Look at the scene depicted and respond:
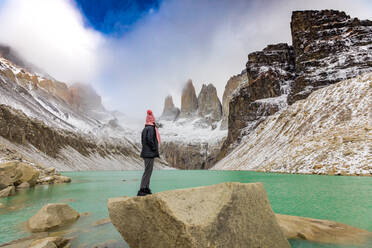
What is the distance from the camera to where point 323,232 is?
5.61m

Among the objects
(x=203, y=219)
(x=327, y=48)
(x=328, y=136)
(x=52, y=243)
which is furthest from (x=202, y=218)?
(x=327, y=48)

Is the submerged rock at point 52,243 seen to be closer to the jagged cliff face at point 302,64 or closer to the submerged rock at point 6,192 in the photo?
the submerged rock at point 6,192

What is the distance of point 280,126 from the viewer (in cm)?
5394

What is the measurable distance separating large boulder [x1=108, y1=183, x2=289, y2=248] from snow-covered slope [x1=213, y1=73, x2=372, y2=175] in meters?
23.3

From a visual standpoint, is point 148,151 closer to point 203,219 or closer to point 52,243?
point 52,243

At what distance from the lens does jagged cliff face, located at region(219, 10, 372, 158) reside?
245 ft

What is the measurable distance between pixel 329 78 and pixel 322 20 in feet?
108

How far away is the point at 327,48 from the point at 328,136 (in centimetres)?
6584

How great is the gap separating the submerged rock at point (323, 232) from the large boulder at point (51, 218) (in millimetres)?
6818

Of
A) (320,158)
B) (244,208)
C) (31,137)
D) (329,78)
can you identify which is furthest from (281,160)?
(31,137)

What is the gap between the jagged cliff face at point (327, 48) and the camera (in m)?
72.3

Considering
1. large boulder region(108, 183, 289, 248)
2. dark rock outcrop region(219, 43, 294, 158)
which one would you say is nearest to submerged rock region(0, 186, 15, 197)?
large boulder region(108, 183, 289, 248)

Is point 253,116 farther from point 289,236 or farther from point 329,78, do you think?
point 289,236

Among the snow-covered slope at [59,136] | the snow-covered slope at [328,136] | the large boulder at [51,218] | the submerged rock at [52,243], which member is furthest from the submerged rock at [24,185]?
the snow-covered slope at [59,136]
